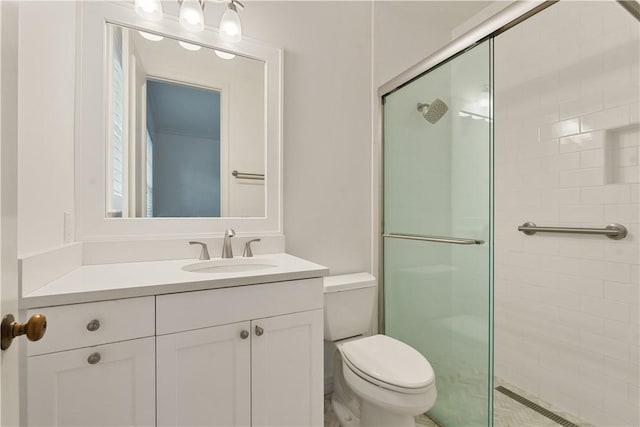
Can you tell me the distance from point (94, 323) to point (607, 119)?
2.23 metres

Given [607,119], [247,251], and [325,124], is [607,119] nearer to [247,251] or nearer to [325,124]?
[325,124]

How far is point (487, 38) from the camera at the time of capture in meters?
1.25

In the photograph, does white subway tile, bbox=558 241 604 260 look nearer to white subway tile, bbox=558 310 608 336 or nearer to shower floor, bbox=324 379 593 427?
white subway tile, bbox=558 310 608 336

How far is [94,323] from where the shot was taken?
33.1 inches

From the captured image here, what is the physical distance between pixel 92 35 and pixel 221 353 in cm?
134

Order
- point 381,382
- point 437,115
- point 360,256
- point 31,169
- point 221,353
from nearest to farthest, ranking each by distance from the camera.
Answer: point 31,169 < point 221,353 < point 381,382 < point 437,115 < point 360,256

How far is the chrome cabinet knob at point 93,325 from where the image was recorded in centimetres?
83

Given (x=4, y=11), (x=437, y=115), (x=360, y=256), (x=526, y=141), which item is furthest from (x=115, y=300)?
(x=526, y=141)

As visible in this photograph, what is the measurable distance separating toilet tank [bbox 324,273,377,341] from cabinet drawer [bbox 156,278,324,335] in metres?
0.37

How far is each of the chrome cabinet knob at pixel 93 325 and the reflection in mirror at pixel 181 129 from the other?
587mm

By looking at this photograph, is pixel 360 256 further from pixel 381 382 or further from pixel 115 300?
pixel 115 300

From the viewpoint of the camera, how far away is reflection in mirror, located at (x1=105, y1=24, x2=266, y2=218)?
1.32 metres

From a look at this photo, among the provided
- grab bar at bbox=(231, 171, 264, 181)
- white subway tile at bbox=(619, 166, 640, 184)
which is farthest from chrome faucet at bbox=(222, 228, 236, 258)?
white subway tile at bbox=(619, 166, 640, 184)

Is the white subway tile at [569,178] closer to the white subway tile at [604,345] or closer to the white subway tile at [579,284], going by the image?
the white subway tile at [579,284]
